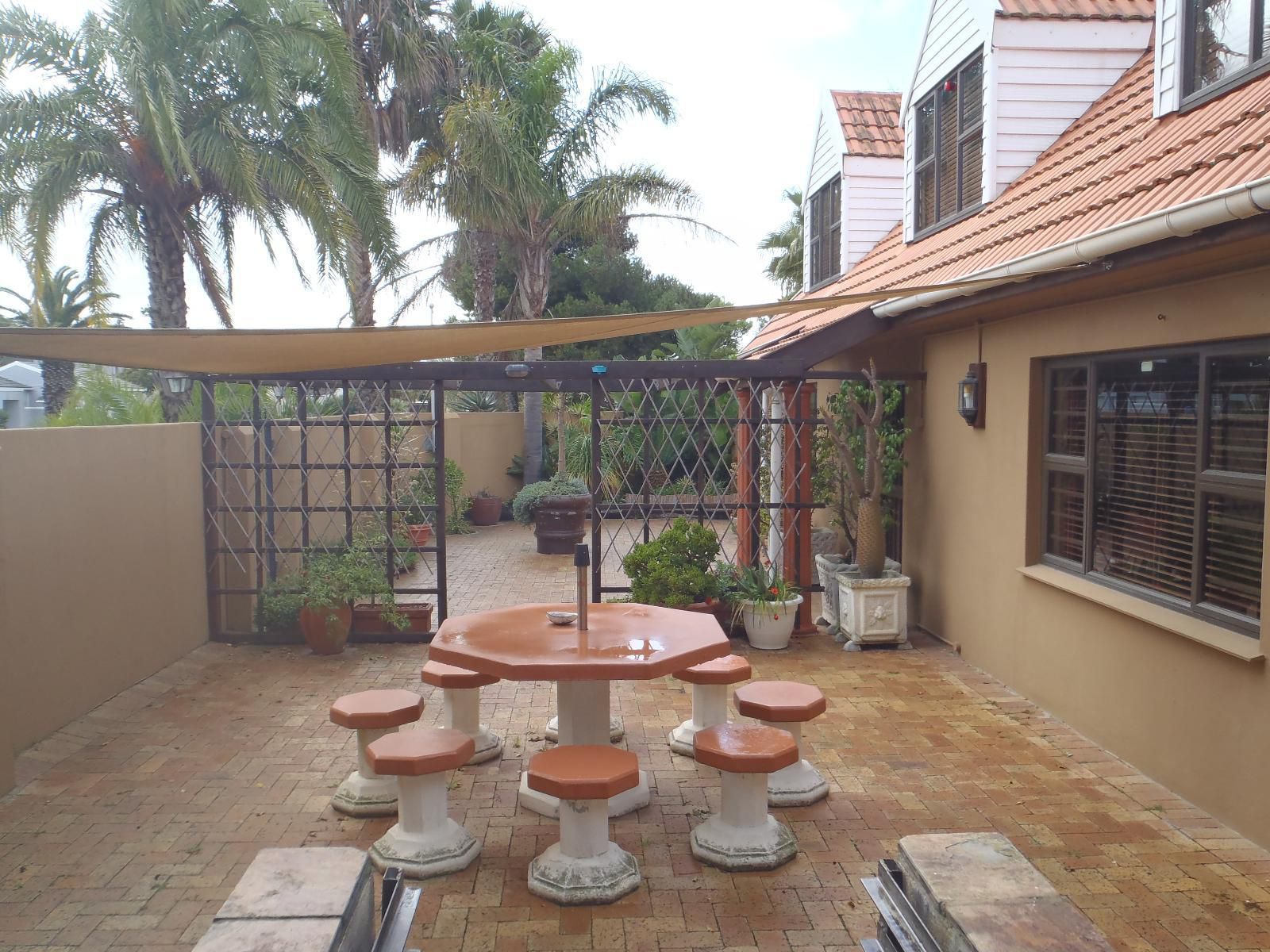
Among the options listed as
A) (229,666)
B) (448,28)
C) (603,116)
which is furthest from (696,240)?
(229,666)

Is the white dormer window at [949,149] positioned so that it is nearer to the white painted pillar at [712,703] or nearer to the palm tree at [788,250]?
the white painted pillar at [712,703]

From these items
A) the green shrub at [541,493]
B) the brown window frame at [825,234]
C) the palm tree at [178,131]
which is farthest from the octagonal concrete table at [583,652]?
the green shrub at [541,493]

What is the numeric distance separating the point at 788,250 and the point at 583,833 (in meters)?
18.8

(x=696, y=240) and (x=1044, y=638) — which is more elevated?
(x=696, y=240)

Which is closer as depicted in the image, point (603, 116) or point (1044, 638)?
point (1044, 638)

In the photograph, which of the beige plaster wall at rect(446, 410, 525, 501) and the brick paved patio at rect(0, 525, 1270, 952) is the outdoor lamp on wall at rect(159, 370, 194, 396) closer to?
the brick paved patio at rect(0, 525, 1270, 952)

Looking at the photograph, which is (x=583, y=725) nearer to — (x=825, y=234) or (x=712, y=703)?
(x=712, y=703)

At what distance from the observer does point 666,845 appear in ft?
13.4

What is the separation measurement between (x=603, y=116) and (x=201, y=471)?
35.1 ft

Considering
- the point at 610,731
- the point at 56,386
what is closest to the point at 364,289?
the point at 56,386

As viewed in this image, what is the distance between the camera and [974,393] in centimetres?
651

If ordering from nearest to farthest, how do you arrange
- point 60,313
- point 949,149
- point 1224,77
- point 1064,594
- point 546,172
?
point 1224,77 → point 1064,594 → point 949,149 → point 546,172 → point 60,313

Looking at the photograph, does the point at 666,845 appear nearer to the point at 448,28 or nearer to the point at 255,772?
the point at 255,772

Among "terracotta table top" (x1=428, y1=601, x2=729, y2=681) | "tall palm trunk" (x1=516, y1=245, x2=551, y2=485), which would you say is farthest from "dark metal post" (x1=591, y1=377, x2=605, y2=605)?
"tall palm trunk" (x1=516, y1=245, x2=551, y2=485)
